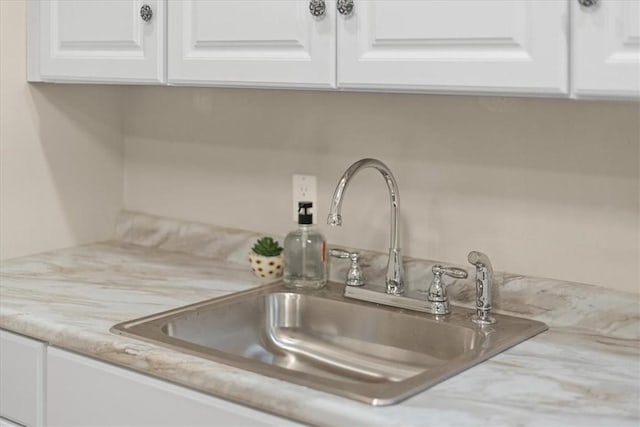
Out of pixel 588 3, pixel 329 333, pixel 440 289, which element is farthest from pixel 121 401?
pixel 588 3

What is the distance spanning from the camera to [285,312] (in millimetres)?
1990

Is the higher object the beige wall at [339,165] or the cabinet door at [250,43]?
the cabinet door at [250,43]

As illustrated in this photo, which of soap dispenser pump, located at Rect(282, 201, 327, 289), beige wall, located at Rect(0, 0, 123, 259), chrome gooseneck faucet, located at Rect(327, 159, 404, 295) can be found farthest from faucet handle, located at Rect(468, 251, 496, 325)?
beige wall, located at Rect(0, 0, 123, 259)

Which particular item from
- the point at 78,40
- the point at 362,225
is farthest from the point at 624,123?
the point at 78,40

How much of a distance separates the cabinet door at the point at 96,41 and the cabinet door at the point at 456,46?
19.5 inches

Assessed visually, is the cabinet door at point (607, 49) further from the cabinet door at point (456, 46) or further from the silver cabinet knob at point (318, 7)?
the silver cabinet knob at point (318, 7)

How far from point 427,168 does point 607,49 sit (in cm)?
64

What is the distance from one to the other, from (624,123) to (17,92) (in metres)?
1.40

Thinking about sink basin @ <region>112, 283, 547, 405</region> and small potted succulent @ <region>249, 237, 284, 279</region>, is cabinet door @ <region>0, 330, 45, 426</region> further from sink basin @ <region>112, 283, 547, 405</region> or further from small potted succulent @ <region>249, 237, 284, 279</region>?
A: small potted succulent @ <region>249, 237, 284, 279</region>

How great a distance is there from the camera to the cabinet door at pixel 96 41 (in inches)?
76.2

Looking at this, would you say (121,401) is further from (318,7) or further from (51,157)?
(51,157)

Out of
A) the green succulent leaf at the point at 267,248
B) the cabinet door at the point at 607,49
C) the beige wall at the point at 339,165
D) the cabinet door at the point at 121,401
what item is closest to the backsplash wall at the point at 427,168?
the beige wall at the point at 339,165

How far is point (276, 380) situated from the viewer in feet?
4.67

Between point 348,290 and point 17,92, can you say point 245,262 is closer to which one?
point 348,290
